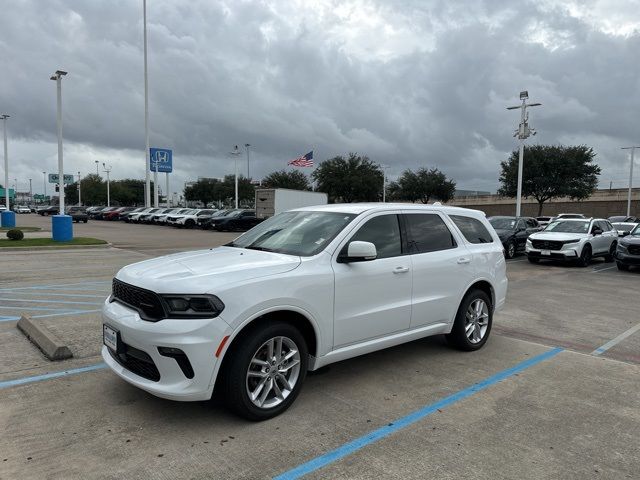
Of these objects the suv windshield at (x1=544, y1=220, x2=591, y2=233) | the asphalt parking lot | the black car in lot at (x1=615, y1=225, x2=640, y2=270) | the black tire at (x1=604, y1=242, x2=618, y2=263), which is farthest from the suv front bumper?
the black tire at (x1=604, y1=242, x2=618, y2=263)

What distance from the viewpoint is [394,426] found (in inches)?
146

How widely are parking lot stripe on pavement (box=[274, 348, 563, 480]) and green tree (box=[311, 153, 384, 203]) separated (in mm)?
53120

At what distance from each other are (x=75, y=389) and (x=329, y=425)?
2361 millimetres

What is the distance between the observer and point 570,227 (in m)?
16.7

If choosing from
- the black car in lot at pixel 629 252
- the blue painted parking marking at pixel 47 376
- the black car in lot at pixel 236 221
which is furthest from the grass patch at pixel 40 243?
the black car in lot at pixel 629 252

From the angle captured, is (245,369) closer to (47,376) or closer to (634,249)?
(47,376)

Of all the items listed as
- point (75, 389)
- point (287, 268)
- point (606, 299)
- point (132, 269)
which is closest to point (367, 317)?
point (287, 268)

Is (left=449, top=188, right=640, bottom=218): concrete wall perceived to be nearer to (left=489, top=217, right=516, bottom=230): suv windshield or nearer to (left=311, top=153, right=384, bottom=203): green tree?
(left=311, top=153, right=384, bottom=203): green tree

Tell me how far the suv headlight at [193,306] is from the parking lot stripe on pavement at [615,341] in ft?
15.6

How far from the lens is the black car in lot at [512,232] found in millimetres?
17188

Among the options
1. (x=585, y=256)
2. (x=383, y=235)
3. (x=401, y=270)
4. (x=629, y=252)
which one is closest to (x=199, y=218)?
(x=585, y=256)

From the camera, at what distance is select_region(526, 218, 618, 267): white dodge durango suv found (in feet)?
49.4

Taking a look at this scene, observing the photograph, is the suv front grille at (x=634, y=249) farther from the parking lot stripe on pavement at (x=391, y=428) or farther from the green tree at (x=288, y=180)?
the green tree at (x=288, y=180)

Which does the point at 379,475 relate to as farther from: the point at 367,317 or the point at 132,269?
the point at 132,269
